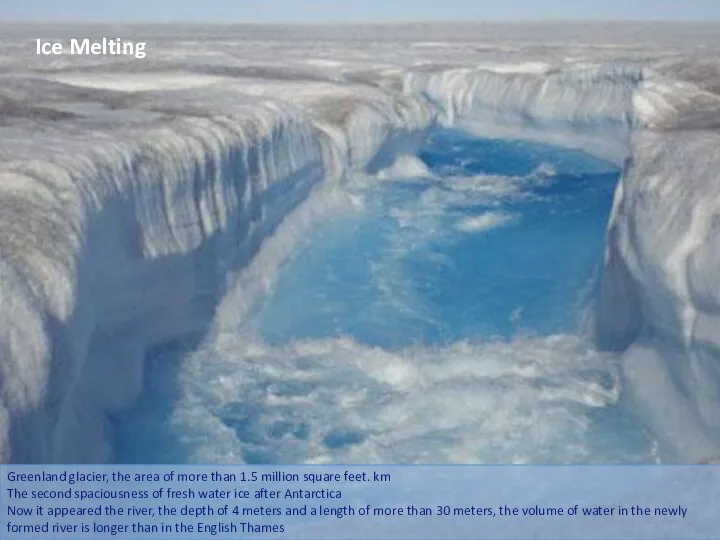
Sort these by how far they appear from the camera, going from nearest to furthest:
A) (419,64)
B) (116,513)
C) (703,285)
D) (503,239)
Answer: (116,513), (703,285), (503,239), (419,64)

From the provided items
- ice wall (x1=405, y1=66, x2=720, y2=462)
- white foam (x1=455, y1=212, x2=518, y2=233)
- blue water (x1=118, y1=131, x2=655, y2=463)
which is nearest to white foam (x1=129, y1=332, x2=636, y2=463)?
blue water (x1=118, y1=131, x2=655, y2=463)

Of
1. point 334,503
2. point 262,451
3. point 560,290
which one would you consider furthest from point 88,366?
point 560,290

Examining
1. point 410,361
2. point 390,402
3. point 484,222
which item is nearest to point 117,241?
point 390,402

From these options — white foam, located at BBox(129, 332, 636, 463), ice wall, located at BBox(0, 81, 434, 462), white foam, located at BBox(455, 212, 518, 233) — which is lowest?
white foam, located at BBox(129, 332, 636, 463)

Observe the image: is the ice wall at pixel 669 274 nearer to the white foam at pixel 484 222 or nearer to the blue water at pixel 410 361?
the blue water at pixel 410 361

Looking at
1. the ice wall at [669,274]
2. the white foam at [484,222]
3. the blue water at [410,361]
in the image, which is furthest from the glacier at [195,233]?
the white foam at [484,222]

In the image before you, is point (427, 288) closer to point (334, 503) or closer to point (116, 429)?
point (116, 429)

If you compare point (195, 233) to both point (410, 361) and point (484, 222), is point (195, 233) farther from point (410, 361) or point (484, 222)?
point (484, 222)

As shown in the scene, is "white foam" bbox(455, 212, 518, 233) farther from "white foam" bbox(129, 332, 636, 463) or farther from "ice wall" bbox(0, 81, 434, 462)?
"white foam" bbox(129, 332, 636, 463)
